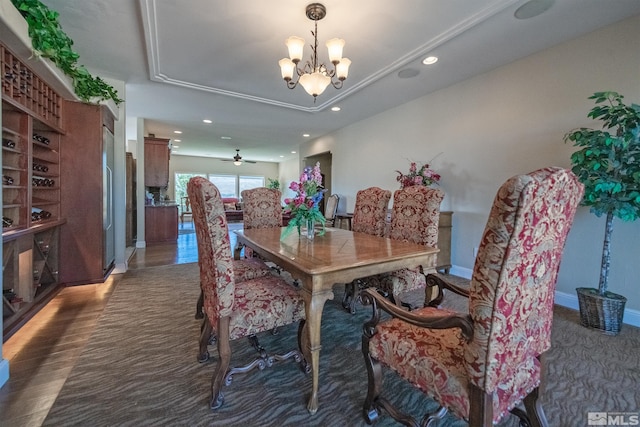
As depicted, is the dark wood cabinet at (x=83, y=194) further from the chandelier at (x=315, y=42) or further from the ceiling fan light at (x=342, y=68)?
the ceiling fan light at (x=342, y=68)

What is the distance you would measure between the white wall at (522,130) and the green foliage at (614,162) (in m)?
0.51

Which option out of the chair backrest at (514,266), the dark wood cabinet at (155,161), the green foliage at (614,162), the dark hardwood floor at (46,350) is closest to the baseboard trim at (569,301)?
the green foliage at (614,162)

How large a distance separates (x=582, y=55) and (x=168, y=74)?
448cm

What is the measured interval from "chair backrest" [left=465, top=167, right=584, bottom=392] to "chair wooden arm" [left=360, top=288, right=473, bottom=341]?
3 centimetres

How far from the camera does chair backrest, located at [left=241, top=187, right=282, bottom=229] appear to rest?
3.03 m

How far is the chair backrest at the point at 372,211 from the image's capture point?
2693 millimetres

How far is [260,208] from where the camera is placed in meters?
3.07

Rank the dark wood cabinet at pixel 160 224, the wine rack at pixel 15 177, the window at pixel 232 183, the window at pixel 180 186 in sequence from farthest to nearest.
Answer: the window at pixel 232 183 < the window at pixel 180 186 < the dark wood cabinet at pixel 160 224 < the wine rack at pixel 15 177

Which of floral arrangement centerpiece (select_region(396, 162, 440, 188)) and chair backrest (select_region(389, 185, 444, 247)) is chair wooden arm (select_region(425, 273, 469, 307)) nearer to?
chair backrest (select_region(389, 185, 444, 247))

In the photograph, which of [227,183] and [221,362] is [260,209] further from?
[227,183]

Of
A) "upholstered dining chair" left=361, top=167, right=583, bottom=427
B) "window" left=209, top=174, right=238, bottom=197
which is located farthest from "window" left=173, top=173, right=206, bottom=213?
"upholstered dining chair" left=361, top=167, right=583, bottom=427

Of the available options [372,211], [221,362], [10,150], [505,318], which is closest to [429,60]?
[372,211]

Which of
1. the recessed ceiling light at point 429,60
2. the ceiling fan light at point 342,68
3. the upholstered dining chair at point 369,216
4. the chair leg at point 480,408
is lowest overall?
the chair leg at point 480,408

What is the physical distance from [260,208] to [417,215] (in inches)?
67.6
